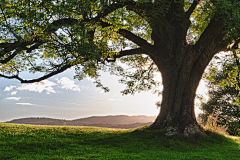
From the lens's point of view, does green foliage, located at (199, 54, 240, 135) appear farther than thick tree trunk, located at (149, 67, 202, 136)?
Yes

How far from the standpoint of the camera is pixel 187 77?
10.3 m

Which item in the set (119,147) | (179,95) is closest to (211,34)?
(179,95)

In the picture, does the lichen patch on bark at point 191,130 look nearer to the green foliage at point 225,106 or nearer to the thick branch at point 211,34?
the thick branch at point 211,34

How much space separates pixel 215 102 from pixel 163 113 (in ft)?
48.7

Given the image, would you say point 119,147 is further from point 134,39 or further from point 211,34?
point 211,34

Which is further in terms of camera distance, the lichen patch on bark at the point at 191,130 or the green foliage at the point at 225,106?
the green foliage at the point at 225,106

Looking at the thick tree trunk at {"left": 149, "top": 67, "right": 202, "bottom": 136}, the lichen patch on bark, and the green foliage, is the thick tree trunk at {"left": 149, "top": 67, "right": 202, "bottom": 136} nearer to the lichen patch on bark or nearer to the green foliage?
the lichen patch on bark

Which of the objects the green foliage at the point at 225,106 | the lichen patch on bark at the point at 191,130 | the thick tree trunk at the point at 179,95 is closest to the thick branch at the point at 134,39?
the thick tree trunk at the point at 179,95

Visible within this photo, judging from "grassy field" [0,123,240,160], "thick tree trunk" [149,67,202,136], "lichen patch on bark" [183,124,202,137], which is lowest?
"grassy field" [0,123,240,160]

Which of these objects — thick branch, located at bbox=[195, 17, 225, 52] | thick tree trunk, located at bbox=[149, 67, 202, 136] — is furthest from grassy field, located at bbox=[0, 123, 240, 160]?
thick branch, located at bbox=[195, 17, 225, 52]

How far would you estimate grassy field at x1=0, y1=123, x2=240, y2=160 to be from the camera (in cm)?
653

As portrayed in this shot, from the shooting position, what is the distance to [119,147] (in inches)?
314

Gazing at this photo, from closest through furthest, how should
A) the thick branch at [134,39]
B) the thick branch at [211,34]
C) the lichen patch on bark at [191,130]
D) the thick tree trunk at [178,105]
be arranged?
the lichen patch on bark at [191,130] < the thick tree trunk at [178,105] < the thick branch at [211,34] < the thick branch at [134,39]

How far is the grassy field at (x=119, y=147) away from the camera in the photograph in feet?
21.4
